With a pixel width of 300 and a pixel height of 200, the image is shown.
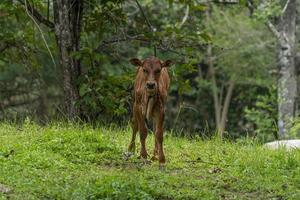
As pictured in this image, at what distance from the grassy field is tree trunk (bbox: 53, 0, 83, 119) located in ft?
5.85

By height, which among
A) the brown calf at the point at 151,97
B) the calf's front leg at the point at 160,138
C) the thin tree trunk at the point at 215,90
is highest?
the brown calf at the point at 151,97

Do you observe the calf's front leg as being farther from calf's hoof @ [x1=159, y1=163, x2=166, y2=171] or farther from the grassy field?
the grassy field

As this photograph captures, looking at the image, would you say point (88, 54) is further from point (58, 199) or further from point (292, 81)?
point (292, 81)

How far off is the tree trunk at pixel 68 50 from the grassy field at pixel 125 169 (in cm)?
178

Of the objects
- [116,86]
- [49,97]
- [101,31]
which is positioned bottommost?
[49,97]

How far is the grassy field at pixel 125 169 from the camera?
8.02m

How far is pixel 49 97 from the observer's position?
3619cm

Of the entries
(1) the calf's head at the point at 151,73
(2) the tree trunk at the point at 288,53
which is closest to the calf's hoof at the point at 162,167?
(1) the calf's head at the point at 151,73

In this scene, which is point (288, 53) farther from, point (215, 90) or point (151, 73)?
point (151, 73)

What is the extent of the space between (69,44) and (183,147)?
357cm

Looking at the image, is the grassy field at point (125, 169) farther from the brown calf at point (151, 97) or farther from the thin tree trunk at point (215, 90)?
the thin tree trunk at point (215, 90)

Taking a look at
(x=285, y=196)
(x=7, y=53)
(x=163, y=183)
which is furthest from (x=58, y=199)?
(x=7, y=53)

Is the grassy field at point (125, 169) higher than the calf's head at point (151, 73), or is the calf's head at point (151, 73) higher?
the calf's head at point (151, 73)

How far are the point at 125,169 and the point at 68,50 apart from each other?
15.7 feet
